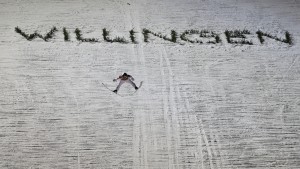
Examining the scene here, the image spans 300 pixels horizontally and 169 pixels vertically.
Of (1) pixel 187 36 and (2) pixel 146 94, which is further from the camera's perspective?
(1) pixel 187 36

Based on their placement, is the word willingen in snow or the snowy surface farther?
the word willingen in snow

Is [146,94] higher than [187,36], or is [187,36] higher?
[187,36]

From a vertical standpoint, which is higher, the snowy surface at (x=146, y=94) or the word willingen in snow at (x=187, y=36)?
the word willingen in snow at (x=187, y=36)

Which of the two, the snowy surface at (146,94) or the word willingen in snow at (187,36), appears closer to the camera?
the snowy surface at (146,94)
